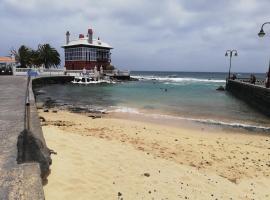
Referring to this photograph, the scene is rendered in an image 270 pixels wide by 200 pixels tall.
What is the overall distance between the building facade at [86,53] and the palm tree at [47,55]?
6584 millimetres

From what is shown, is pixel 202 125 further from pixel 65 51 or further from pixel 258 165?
pixel 65 51

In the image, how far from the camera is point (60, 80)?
53.1 meters

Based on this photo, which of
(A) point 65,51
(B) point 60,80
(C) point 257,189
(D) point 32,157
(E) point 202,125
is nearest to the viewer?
(D) point 32,157

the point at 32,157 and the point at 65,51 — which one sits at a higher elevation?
the point at 65,51

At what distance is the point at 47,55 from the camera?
73188 millimetres

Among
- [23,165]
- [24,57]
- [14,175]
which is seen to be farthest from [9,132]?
[24,57]

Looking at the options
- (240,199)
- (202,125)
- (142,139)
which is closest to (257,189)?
(240,199)

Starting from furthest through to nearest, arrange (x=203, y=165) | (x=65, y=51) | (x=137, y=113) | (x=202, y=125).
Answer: (x=65, y=51), (x=137, y=113), (x=202, y=125), (x=203, y=165)

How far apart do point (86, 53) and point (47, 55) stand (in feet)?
45.6

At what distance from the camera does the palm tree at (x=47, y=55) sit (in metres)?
72.7

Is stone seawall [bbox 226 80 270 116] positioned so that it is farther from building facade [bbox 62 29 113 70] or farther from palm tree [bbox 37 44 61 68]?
palm tree [bbox 37 44 61 68]

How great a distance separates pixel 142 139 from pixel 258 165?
4129mm

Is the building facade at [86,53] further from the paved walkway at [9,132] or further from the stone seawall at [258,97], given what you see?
the paved walkway at [9,132]

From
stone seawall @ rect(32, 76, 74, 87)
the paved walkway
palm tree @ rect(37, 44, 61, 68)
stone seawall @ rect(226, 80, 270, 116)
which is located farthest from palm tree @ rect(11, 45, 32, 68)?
the paved walkway
